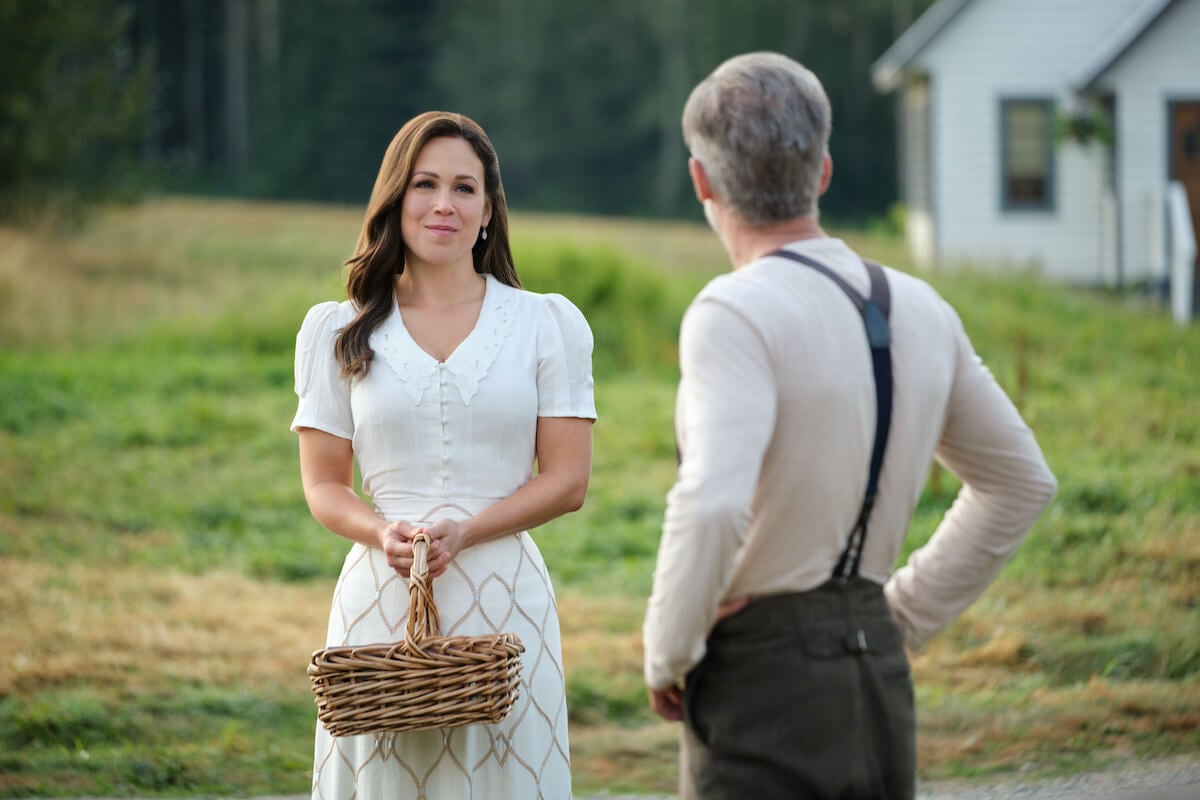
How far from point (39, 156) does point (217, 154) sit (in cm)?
4142

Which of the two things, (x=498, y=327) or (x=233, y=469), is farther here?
(x=233, y=469)

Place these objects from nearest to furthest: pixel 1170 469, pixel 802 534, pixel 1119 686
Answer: pixel 802 534 < pixel 1119 686 < pixel 1170 469

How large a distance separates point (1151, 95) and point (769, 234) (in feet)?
60.9

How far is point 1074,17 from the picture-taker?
2145cm

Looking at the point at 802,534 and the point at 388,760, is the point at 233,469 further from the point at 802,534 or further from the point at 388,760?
the point at 802,534

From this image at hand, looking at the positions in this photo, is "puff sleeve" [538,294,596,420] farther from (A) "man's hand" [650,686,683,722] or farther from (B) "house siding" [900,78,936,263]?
(B) "house siding" [900,78,936,263]

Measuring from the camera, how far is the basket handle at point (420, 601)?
2838 mm

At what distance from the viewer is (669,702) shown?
98.8 inches

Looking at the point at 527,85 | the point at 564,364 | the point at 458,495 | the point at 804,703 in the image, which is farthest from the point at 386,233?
the point at 527,85

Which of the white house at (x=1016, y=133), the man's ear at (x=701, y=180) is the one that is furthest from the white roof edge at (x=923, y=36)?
the man's ear at (x=701, y=180)

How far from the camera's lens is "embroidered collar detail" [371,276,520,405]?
3227mm

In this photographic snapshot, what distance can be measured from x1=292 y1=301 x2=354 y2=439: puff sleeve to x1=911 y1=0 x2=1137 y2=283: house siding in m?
19.0

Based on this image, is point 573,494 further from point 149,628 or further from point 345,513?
point 149,628

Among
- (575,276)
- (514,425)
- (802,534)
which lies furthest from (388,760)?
(575,276)
